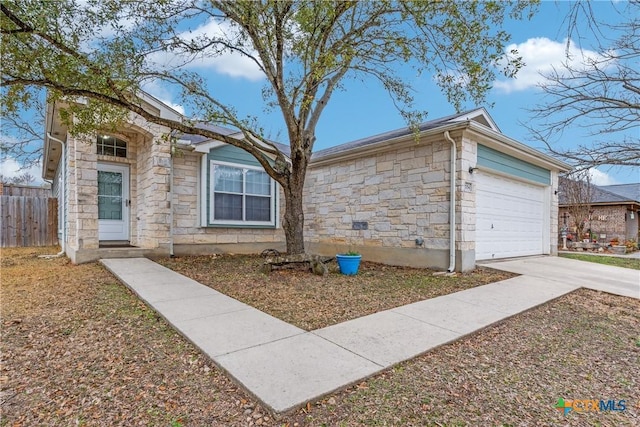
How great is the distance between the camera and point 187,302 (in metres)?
4.09

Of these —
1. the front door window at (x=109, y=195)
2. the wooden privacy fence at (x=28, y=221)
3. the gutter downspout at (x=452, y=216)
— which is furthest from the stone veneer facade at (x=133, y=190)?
the gutter downspout at (x=452, y=216)

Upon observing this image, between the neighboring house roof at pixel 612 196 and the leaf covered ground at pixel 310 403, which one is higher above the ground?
the neighboring house roof at pixel 612 196

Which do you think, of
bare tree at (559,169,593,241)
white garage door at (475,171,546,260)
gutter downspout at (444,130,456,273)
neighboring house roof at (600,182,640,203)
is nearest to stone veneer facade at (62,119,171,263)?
gutter downspout at (444,130,456,273)

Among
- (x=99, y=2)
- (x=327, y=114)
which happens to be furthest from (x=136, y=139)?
(x=327, y=114)

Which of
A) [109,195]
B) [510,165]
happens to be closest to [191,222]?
[109,195]

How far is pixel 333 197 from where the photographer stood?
9.38m

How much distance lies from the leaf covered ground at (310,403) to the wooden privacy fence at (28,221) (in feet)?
33.4

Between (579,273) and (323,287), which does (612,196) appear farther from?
(323,287)

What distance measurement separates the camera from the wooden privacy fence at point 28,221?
36.8 ft

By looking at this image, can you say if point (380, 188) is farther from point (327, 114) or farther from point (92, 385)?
point (92, 385)

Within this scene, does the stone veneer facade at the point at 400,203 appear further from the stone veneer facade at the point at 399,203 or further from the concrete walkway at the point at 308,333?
the concrete walkway at the point at 308,333

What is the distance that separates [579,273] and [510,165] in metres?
2.82

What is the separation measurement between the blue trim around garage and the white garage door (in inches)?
7.9

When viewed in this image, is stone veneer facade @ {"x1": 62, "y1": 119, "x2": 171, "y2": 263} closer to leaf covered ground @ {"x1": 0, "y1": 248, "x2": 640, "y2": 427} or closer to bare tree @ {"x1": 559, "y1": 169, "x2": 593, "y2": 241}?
leaf covered ground @ {"x1": 0, "y1": 248, "x2": 640, "y2": 427}
